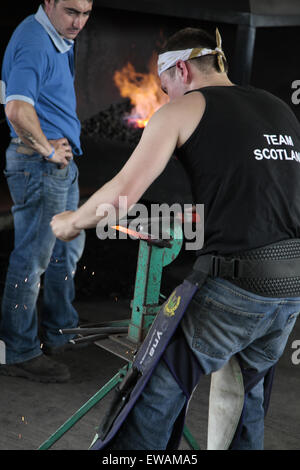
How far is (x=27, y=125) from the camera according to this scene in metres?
3.30

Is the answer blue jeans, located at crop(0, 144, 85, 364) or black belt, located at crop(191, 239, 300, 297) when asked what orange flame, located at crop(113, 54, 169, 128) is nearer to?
blue jeans, located at crop(0, 144, 85, 364)

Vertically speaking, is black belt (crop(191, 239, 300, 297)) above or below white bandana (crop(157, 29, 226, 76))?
below

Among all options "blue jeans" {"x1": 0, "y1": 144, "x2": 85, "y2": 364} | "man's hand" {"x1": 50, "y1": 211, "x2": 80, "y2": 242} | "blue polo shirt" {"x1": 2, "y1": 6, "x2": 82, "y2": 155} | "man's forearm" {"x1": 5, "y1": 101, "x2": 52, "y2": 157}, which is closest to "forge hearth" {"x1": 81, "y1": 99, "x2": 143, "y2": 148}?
"blue polo shirt" {"x1": 2, "y1": 6, "x2": 82, "y2": 155}

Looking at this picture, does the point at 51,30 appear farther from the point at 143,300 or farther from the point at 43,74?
the point at 143,300

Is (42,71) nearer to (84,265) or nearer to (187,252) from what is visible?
(84,265)

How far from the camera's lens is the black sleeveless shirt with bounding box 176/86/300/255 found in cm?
198

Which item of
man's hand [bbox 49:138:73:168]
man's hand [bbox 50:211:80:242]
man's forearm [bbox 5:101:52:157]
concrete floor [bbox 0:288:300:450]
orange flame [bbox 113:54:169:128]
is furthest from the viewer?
→ orange flame [bbox 113:54:169:128]

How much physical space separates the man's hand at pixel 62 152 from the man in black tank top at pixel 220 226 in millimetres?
1363

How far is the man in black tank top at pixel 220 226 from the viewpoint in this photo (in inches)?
77.6

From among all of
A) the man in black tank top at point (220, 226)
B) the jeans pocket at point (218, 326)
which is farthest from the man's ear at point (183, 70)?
the jeans pocket at point (218, 326)

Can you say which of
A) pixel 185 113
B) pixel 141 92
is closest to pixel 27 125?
pixel 185 113

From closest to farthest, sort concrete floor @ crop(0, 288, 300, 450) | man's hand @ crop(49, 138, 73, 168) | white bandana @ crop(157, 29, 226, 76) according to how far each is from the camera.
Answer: white bandana @ crop(157, 29, 226, 76), concrete floor @ crop(0, 288, 300, 450), man's hand @ crop(49, 138, 73, 168)

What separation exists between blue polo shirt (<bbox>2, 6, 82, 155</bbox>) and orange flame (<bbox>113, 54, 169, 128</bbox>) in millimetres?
3617
